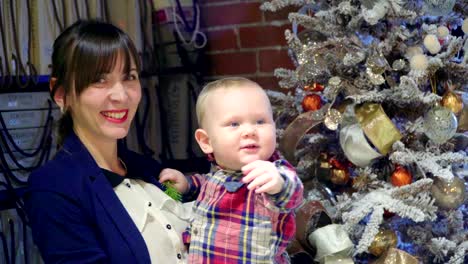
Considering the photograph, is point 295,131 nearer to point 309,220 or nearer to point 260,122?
point 309,220

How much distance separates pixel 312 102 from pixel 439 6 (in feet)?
1.38

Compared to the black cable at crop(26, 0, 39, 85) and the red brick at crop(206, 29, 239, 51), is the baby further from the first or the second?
the red brick at crop(206, 29, 239, 51)

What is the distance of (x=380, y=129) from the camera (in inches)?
59.9

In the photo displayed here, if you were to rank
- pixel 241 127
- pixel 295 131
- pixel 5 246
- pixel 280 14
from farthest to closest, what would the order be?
pixel 280 14
pixel 5 246
pixel 295 131
pixel 241 127

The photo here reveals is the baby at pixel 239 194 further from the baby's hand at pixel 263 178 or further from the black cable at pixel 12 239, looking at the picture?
the black cable at pixel 12 239

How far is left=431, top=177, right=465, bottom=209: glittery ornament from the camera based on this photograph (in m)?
1.51

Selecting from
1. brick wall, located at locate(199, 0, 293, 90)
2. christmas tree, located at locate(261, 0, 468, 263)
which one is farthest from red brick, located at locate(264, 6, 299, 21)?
christmas tree, located at locate(261, 0, 468, 263)

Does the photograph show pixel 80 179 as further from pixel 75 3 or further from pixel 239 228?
pixel 75 3

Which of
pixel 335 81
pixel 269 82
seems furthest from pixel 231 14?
pixel 335 81

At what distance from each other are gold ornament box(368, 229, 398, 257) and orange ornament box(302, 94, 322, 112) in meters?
0.39

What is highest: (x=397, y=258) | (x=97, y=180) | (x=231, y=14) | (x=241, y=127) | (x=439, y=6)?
(x=231, y=14)

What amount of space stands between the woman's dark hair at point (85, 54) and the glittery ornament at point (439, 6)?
2.47ft

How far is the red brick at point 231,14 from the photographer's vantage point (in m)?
2.41

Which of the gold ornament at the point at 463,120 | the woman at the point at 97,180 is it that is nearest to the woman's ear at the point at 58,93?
the woman at the point at 97,180
